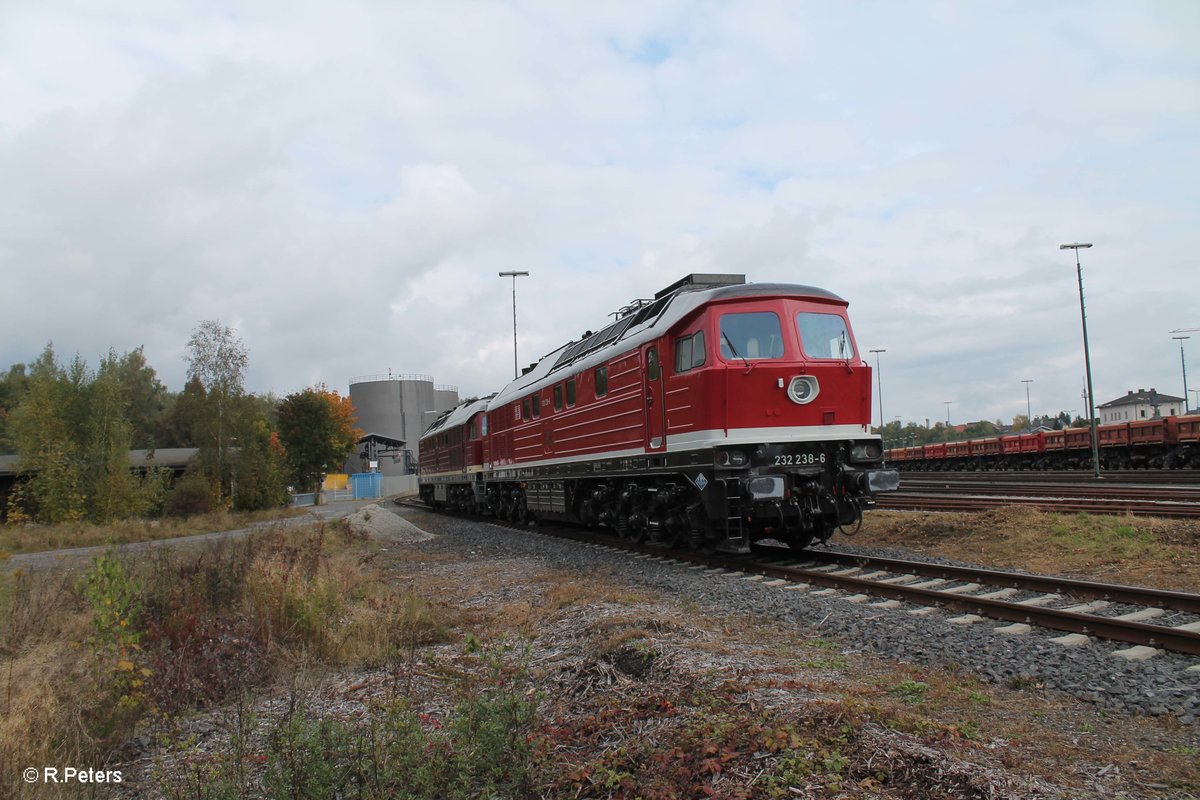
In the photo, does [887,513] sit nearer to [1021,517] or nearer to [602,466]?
[1021,517]

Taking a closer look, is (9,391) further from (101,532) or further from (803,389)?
(803,389)

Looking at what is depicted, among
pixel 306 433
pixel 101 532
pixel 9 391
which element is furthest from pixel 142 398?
pixel 101 532

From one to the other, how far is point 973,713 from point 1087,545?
26.8ft

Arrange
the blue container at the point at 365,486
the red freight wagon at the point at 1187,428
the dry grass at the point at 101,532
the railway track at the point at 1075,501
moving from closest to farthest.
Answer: the railway track at the point at 1075,501
the dry grass at the point at 101,532
the red freight wagon at the point at 1187,428
the blue container at the point at 365,486

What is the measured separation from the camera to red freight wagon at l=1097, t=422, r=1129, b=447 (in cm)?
3499

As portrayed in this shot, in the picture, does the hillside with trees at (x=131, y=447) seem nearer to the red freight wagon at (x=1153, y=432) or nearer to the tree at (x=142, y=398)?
the tree at (x=142, y=398)

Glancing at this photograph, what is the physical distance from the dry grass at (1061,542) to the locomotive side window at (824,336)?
3669 millimetres

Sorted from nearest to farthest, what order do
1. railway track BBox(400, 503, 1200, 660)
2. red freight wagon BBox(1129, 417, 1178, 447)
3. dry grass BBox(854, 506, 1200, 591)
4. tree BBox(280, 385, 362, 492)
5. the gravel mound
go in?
1. railway track BBox(400, 503, 1200, 660)
2. dry grass BBox(854, 506, 1200, 591)
3. the gravel mound
4. red freight wagon BBox(1129, 417, 1178, 447)
5. tree BBox(280, 385, 362, 492)

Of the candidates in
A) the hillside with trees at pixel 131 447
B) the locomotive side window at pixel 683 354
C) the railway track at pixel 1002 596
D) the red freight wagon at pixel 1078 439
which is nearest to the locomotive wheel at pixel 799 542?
the railway track at pixel 1002 596

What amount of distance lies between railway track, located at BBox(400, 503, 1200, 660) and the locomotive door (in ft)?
6.43

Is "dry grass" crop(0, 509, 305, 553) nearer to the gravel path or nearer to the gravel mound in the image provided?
the gravel mound

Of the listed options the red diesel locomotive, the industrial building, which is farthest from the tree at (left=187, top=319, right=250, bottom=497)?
the industrial building

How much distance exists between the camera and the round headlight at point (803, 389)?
1049cm

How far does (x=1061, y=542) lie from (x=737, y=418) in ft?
18.3
